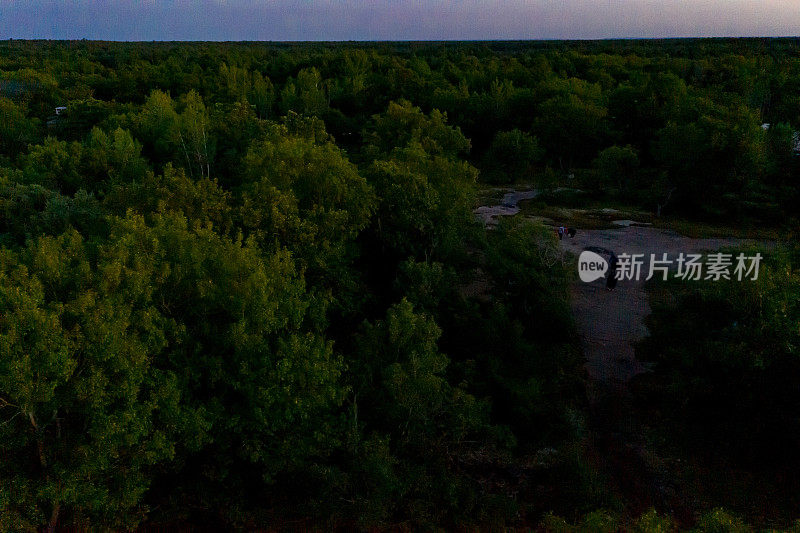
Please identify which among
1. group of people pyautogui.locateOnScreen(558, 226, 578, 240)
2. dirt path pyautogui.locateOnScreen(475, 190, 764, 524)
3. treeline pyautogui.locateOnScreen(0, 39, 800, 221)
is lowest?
dirt path pyautogui.locateOnScreen(475, 190, 764, 524)

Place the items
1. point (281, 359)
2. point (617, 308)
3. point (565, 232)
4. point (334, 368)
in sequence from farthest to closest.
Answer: point (565, 232)
point (617, 308)
point (334, 368)
point (281, 359)

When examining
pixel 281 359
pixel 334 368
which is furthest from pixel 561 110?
pixel 281 359

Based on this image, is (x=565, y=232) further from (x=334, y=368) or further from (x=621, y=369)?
(x=334, y=368)

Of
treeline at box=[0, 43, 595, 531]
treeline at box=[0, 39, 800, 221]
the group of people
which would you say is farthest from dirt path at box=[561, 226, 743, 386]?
treeline at box=[0, 39, 800, 221]

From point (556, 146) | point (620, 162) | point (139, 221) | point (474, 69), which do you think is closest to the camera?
point (139, 221)

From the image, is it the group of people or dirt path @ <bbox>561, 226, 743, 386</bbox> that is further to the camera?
the group of people

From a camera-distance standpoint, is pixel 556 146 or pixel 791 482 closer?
pixel 791 482

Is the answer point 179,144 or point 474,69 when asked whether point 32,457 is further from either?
point 474,69

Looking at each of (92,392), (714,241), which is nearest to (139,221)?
(92,392)

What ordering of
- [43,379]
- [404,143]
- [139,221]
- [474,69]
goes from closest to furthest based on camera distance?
[43,379], [139,221], [404,143], [474,69]

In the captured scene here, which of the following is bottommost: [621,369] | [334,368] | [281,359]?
[621,369]

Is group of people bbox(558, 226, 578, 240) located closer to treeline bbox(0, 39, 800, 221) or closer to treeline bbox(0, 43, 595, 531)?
treeline bbox(0, 39, 800, 221)
